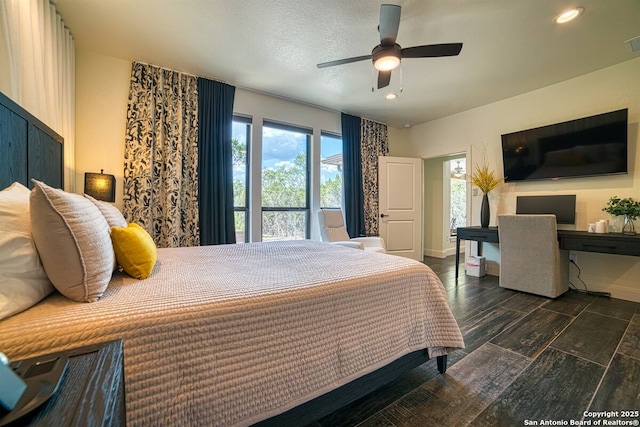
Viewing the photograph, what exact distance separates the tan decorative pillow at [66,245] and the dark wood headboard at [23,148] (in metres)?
0.72

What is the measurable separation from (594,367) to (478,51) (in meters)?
2.85

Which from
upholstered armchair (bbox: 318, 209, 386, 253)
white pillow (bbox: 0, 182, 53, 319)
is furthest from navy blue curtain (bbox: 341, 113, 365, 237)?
white pillow (bbox: 0, 182, 53, 319)

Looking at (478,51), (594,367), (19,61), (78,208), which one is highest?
(478,51)

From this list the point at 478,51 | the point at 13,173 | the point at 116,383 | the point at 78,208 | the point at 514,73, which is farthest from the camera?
the point at 514,73

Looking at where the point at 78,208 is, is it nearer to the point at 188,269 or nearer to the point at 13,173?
the point at 188,269

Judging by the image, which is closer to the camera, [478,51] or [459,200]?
[478,51]

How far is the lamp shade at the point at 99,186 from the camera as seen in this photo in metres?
2.43

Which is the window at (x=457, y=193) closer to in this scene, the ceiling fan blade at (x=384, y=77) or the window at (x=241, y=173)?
the ceiling fan blade at (x=384, y=77)

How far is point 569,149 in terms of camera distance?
10.6 feet

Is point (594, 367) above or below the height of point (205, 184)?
below

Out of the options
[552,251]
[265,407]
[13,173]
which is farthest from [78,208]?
[552,251]

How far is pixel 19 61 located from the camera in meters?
1.56

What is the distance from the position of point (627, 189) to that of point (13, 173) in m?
5.34

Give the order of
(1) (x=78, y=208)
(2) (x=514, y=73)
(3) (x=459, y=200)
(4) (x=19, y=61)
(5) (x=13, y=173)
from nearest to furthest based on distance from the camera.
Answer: (1) (x=78, y=208) < (5) (x=13, y=173) < (4) (x=19, y=61) < (2) (x=514, y=73) < (3) (x=459, y=200)
